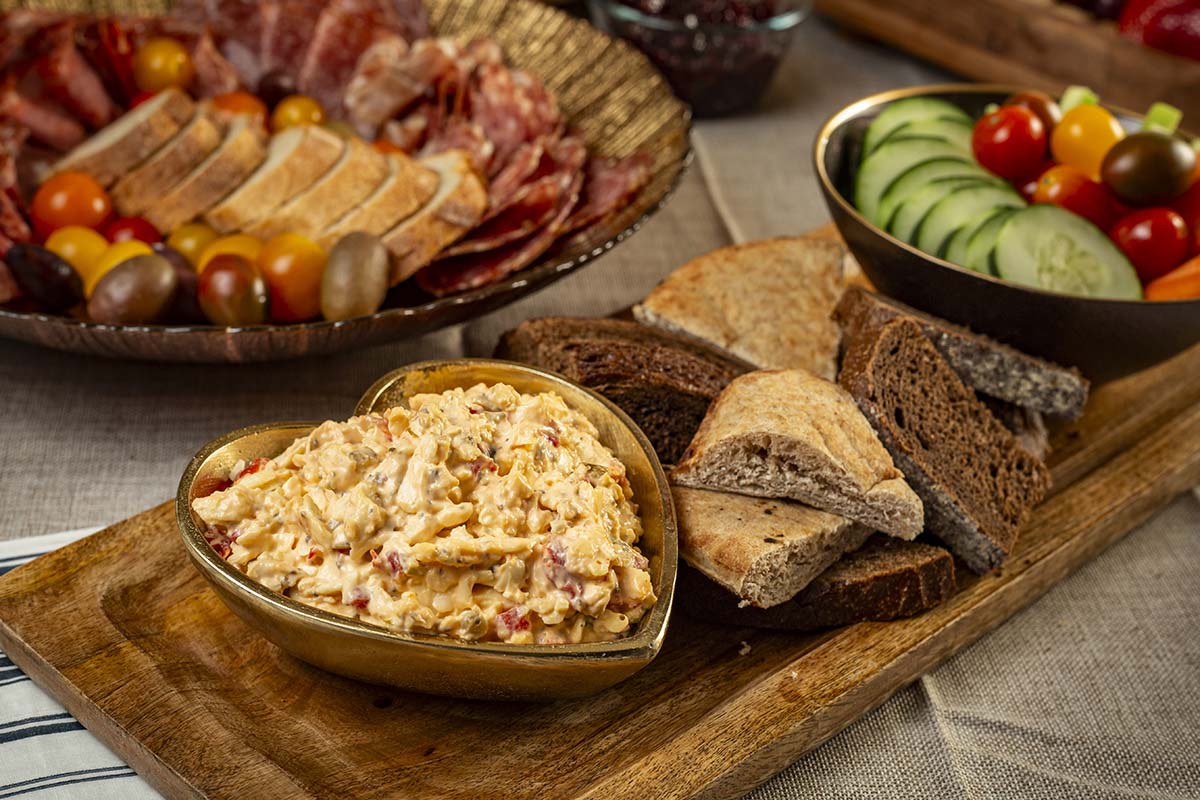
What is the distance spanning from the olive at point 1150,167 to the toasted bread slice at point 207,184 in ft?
7.20

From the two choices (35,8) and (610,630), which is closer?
(610,630)

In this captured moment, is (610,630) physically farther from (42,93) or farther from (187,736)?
(42,93)

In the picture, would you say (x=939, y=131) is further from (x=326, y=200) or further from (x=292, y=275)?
(x=292, y=275)

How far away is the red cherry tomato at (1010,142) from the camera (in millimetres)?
2893

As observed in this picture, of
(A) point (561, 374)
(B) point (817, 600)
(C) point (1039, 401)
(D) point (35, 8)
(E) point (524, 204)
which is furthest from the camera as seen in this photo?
(D) point (35, 8)

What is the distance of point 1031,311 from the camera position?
2506 millimetres

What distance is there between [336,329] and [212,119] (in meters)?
1.05

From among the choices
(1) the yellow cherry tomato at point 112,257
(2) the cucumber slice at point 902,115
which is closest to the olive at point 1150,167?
(2) the cucumber slice at point 902,115

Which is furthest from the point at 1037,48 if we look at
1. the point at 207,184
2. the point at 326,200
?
the point at 207,184

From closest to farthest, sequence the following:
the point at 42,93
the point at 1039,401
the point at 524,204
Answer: the point at 1039,401 < the point at 524,204 < the point at 42,93

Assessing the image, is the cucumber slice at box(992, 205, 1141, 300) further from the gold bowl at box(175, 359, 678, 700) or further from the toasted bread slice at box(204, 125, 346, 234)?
the toasted bread slice at box(204, 125, 346, 234)

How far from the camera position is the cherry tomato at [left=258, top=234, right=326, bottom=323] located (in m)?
2.72

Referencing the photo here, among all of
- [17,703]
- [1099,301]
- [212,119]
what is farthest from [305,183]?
[1099,301]

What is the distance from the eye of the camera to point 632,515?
6.39 ft
